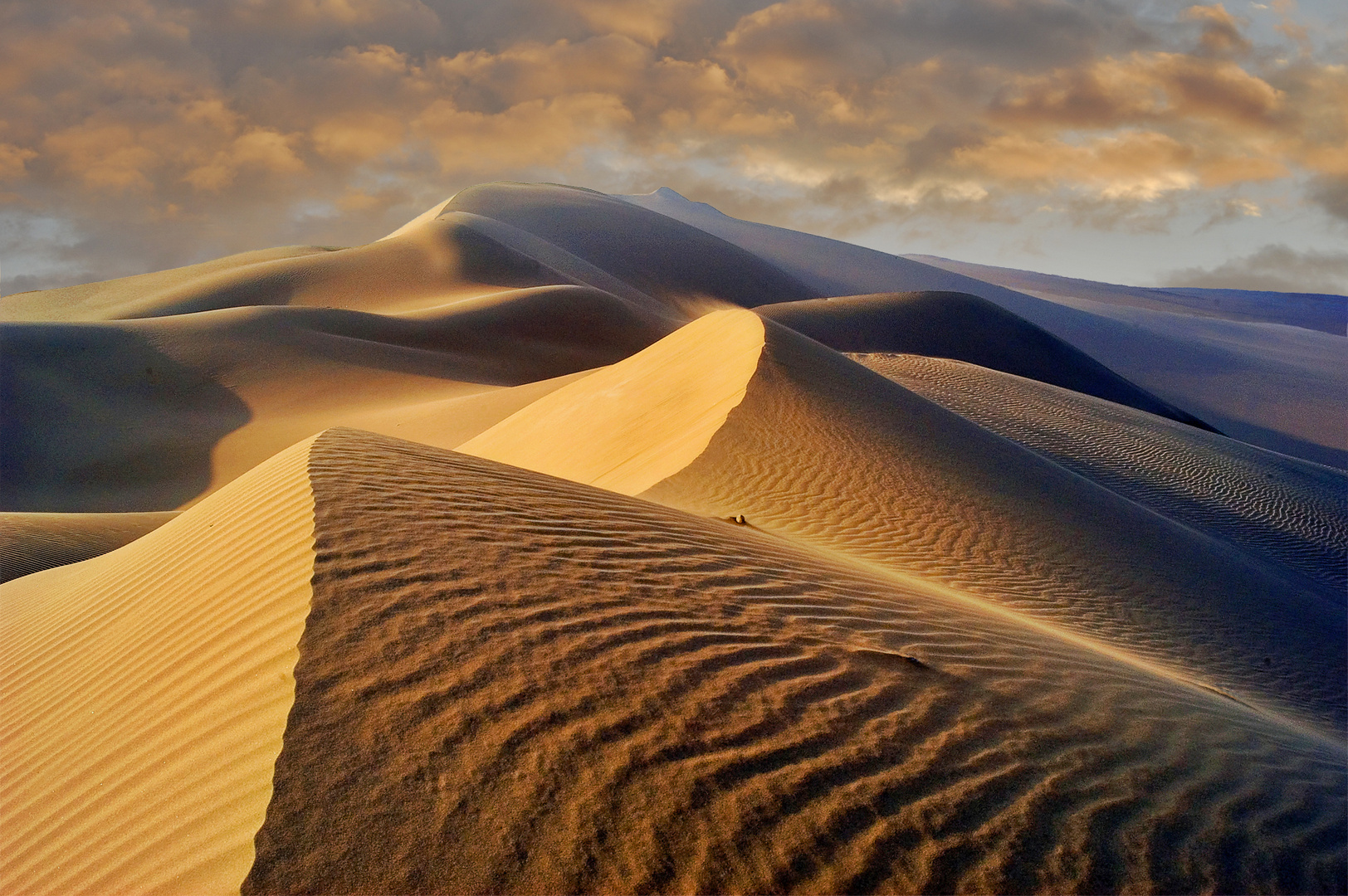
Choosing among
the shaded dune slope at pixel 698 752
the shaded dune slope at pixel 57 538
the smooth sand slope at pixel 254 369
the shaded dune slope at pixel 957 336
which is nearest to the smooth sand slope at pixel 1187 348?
the shaded dune slope at pixel 957 336

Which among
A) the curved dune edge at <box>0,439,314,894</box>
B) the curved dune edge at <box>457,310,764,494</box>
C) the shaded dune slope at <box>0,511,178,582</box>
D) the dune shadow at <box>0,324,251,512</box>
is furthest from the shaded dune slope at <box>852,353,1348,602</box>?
the dune shadow at <box>0,324,251,512</box>

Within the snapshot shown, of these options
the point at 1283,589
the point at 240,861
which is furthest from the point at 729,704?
the point at 1283,589

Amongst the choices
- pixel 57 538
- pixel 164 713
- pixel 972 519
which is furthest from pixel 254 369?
pixel 164 713

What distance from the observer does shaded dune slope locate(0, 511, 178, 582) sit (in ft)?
37.2

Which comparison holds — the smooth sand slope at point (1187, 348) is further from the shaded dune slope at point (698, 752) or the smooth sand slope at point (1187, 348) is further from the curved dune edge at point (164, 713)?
the curved dune edge at point (164, 713)

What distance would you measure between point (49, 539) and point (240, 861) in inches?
468

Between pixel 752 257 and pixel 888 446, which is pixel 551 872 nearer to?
pixel 888 446

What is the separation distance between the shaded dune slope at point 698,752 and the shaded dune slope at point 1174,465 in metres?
13.1

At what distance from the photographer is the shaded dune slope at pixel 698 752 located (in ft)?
9.16

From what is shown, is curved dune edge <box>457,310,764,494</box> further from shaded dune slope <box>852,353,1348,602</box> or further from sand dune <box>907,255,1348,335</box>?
sand dune <box>907,255,1348,335</box>

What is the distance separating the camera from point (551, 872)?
269 centimetres

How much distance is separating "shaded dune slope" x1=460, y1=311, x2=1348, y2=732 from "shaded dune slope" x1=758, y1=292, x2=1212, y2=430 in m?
32.1

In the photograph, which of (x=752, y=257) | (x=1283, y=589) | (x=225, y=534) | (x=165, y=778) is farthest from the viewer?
(x=752, y=257)

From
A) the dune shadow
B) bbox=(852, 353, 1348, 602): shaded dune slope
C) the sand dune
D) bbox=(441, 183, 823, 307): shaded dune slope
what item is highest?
the sand dune
